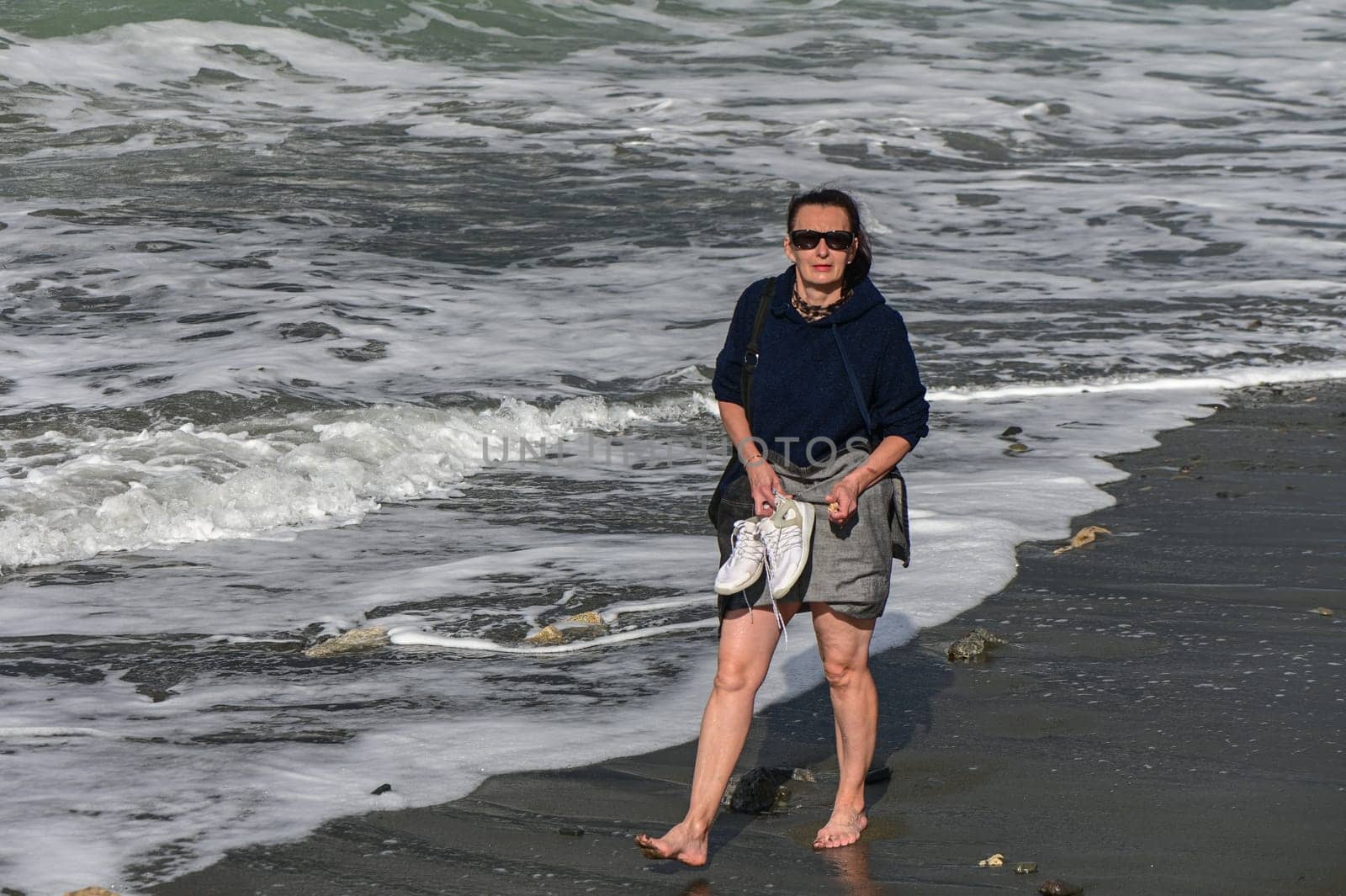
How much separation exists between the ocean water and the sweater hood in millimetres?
1503

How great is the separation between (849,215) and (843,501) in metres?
0.68

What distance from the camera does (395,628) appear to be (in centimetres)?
549

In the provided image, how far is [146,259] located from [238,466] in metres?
6.74

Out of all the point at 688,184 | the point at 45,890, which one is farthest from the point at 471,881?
the point at 688,184

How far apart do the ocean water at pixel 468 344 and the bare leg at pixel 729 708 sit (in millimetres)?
788

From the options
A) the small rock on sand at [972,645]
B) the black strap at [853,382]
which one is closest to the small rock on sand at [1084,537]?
the small rock on sand at [972,645]

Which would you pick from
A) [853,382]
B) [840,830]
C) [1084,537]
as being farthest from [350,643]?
[1084,537]

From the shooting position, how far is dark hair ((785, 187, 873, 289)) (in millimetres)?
3414

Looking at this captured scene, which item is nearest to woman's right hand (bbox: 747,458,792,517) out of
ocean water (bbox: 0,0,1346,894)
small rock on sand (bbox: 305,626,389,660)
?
ocean water (bbox: 0,0,1346,894)

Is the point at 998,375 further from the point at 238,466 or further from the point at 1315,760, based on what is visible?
the point at 1315,760

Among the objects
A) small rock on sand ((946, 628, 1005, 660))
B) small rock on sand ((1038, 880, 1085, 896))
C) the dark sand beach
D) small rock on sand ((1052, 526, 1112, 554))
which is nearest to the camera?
small rock on sand ((1038, 880, 1085, 896))

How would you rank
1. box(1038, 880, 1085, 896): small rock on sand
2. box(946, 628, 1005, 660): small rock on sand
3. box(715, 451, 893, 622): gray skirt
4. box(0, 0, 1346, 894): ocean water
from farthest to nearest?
box(946, 628, 1005, 660): small rock on sand
box(0, 0, 1346, 894): ocean water
box(715, 451, 893, 622): gray skirt
box(1038, 880, 1085, 896): small rock on sand

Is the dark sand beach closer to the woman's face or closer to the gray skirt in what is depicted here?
the gray skirt

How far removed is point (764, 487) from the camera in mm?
3404
